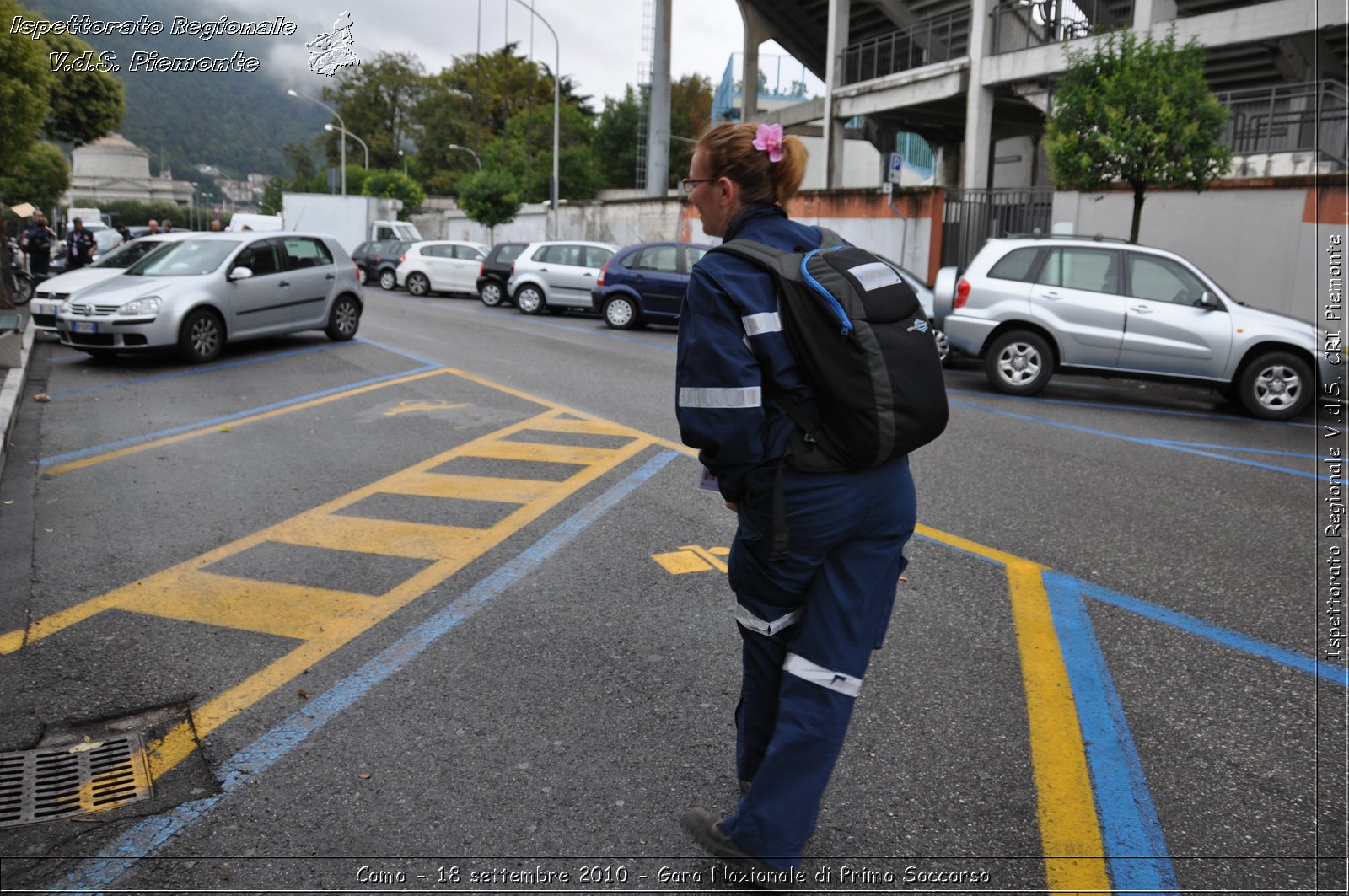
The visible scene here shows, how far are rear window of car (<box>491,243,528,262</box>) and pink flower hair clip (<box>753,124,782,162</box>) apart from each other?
873 inches

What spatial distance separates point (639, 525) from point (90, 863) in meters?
3.73

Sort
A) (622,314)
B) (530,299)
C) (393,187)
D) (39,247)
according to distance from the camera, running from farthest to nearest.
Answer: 1. (393,187)
2. (39,247)
3. (530,299)
4. (622,314)

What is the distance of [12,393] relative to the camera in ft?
31.4

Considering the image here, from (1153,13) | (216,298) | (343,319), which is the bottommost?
(343,319)

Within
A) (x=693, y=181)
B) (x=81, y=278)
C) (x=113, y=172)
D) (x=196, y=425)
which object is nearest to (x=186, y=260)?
(x=81, y=278)

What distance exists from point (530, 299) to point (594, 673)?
18.7 m

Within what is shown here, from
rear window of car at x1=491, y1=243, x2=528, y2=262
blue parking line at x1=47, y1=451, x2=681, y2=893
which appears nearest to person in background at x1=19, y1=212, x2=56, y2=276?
rear window of car at x1=491, y1=243, x2=528, y2=262

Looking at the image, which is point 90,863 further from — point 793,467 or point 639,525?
point 639,525

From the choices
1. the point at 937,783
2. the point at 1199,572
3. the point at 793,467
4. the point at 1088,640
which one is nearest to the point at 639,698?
the point at 937,783

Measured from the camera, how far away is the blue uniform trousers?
261 cm

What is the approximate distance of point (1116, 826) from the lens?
316 centimetres

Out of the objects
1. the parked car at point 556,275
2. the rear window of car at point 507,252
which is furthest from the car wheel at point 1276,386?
the rear window of car at point 507,252

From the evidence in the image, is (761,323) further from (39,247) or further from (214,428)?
(39,247)

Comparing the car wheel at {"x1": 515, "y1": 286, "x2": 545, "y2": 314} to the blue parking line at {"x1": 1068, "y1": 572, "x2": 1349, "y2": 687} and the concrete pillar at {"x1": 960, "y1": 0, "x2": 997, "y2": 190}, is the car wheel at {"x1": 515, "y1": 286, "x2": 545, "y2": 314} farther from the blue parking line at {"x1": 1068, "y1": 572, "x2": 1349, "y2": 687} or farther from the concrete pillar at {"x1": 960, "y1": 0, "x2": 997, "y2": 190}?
the blue parking line at {"x1": 1068, "y1": 572, "x2": 1349, "y2": 687}
